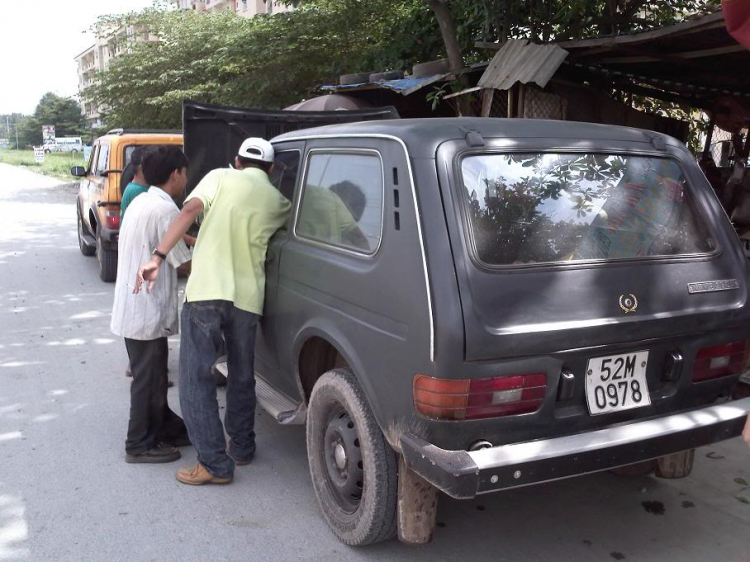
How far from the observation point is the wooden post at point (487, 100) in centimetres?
832

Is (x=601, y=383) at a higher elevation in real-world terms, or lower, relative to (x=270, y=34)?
lower

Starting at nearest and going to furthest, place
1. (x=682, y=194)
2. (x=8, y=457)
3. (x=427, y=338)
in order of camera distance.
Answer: (x=427, y=338)
(x=682, y=194)
(x=8, y=457)

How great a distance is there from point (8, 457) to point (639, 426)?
3526 millimetres

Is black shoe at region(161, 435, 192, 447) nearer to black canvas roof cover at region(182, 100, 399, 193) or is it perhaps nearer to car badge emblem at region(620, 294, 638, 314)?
black canvas roof cover at region(182, 100, 399, 193)

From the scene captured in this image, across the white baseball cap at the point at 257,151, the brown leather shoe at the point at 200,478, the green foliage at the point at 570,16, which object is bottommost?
the brown leather shoe at the point at 200,478

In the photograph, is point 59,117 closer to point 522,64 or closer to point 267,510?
point 522,64

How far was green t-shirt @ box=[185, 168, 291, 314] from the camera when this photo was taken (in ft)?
11.9

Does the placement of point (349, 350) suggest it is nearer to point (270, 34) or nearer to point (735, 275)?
point (735, 275)

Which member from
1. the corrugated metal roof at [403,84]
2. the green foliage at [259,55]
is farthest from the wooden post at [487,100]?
the green foliage at [259,55]

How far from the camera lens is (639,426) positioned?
9.35 ft

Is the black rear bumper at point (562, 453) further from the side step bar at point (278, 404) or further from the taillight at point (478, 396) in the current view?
A: the side step bar at point (278, 404)

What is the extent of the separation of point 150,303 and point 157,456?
923mm

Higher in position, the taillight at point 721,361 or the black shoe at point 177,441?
the taillight at point 721,361

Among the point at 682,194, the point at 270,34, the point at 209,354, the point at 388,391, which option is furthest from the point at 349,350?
the point at 270,34
